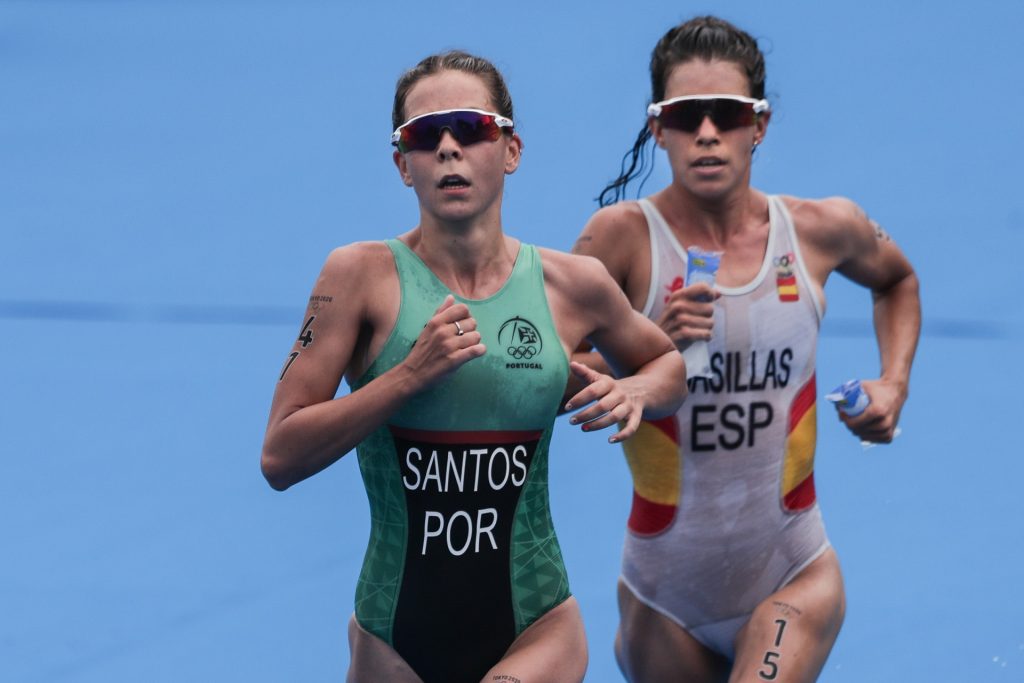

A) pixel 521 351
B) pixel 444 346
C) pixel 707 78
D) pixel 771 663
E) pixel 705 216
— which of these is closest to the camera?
pixel 444 346

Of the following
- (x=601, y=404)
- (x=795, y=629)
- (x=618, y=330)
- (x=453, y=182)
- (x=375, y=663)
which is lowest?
(x=375, y=663)

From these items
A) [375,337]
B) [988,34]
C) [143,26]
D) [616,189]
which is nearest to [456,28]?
[143,26]

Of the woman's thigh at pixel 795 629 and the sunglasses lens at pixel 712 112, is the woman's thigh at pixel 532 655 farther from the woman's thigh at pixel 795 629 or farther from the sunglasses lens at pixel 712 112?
the sunglasses lens at pixel 712 112

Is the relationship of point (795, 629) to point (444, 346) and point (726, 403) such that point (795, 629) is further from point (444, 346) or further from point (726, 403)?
point (444, 346)

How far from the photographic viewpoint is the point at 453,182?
12.7 feet

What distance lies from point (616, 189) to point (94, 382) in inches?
164

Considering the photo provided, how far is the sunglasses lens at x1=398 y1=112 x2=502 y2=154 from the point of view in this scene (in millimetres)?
3861

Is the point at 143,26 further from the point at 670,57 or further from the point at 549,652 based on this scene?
the point at 549,652

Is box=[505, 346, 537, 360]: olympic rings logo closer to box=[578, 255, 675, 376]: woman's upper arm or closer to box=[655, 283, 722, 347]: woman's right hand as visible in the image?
box=[578, 255, 675, 376]: woman's upper arm

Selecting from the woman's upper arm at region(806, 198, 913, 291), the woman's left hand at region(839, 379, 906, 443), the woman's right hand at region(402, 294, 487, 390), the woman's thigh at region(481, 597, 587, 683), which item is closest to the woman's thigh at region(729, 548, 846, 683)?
the woman's left hand at region(839, 379, 906, 443)

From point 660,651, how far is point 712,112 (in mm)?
1490

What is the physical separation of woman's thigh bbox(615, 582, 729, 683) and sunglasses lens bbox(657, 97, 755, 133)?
1.32m

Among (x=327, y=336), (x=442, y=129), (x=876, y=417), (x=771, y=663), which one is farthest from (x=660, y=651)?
(x=442, y=129)

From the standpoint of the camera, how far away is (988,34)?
11.3 meters
